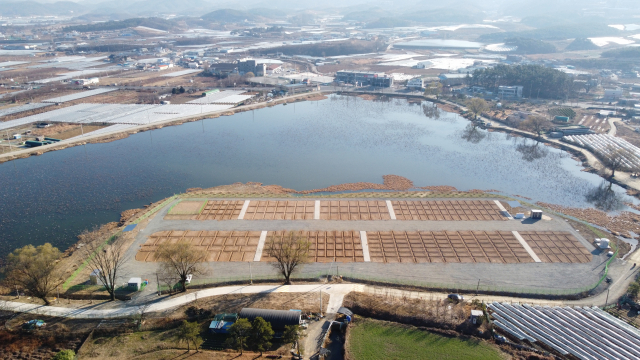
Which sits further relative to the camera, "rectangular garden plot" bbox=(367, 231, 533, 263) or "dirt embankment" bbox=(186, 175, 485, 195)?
"dirt embankment" bbox=(186, 175, 485, 195)

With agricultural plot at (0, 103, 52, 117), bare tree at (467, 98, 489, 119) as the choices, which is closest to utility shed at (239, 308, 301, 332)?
bare tree at (467, 98, 489, 119)

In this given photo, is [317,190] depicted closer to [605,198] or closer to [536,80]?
[605,198]

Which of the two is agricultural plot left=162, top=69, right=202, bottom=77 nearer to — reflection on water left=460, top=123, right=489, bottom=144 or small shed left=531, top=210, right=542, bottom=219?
reflection on water left=460, top=123, right=489, bottom=144

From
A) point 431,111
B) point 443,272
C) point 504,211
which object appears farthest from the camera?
point 431,111

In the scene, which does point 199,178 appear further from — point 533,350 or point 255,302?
point 533,350

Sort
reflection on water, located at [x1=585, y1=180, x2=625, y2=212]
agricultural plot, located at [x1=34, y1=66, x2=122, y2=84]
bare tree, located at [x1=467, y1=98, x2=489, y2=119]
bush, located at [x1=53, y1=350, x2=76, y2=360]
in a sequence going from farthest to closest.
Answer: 1. agricultural plot, located at [x1=34, y1=66, x2=122, y2=84]
2. bare tree, located at [x1=467, y1=98, x2=489, y2=119]
3. reflection on water, located at [x1=585, y1=180, x2=625, y2=212]
4. bush, located at [x1=53, y1=350, x2=76, y2=360]

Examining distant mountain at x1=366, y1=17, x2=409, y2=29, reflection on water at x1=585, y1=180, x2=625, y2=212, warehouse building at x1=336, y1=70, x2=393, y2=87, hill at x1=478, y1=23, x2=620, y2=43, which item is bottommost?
reflection on water at x1=585, y1=180, x2=625, y2=212

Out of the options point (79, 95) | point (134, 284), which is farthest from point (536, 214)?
point (79, 95)
